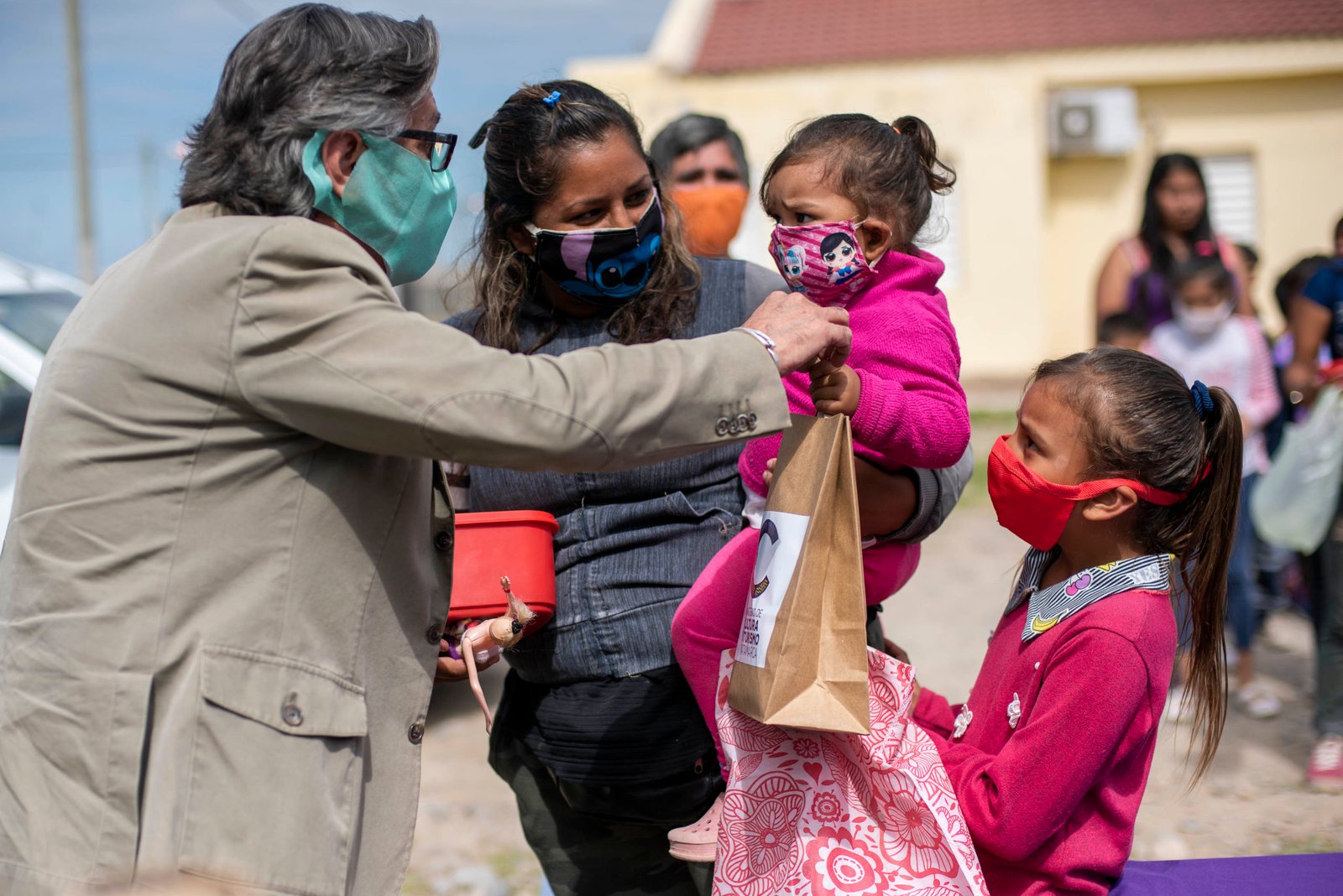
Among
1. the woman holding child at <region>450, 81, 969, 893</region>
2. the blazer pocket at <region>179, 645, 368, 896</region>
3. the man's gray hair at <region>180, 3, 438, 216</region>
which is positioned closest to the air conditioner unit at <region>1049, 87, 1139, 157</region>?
the woman holding child at <region>450, 81, 969, 893</region>

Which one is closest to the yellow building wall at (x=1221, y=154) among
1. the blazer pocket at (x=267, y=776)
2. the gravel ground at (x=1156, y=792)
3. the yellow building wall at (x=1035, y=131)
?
the yellow building wall at (x=1035, y=131)

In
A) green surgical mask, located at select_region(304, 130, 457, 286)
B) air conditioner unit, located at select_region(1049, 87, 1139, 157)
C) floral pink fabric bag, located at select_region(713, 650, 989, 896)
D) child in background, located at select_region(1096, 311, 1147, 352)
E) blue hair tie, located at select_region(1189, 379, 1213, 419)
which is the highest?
air conditioner unit, located at select_region(1049, 87, 1139, 157)

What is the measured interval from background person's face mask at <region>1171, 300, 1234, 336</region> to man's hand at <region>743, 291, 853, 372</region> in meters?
4.00

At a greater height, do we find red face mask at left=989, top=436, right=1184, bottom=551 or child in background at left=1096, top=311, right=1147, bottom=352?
child in background at left=1096, top=311, right=1147, bottom=352

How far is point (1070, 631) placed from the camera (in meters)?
2.13

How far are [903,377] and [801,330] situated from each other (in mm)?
269

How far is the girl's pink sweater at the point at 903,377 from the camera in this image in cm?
208

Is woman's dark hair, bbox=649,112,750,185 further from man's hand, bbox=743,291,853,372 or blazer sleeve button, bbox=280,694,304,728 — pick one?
blazer sleeve button, bbox=280,694,304,728

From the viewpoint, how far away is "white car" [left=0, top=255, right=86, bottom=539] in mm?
5613

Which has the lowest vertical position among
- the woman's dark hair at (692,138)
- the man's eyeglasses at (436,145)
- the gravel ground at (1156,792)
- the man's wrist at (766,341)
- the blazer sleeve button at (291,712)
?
the gravel ground at (1156,792)

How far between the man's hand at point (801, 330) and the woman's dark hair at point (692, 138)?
294 centimetres

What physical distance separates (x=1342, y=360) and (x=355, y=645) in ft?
15.0

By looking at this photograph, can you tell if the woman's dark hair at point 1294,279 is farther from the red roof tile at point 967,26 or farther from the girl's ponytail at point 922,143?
the red roof tile at point 967,26

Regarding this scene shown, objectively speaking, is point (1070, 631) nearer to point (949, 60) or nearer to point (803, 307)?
point (803, 307)
